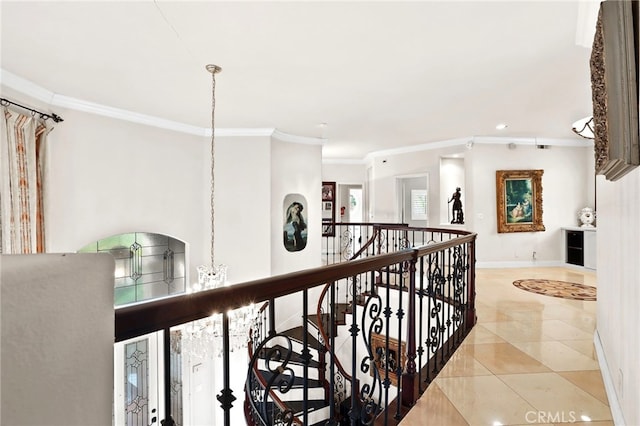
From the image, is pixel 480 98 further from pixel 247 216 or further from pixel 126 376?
pixel 126 376

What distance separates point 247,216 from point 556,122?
5.72 metres

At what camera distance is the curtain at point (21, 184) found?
3.29 meters

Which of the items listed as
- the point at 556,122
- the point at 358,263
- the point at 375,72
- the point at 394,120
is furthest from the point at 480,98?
the point at 358,263

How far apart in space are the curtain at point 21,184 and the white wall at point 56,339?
3.81m

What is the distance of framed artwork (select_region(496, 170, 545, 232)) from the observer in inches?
279

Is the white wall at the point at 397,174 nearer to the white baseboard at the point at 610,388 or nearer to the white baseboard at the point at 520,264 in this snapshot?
the white baseboard at the point at 520,264

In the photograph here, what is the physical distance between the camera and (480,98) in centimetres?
457

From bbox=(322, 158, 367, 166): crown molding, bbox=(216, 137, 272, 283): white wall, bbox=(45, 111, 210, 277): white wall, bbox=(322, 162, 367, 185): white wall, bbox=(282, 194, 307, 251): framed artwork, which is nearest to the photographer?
bbox=(45, 111, 210, 277): white wall

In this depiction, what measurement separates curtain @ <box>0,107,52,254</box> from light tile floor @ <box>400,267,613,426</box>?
400cm

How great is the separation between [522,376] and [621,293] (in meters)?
1.06

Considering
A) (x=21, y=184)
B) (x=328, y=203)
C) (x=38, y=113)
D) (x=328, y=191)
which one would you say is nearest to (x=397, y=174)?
(x=328, y=191)

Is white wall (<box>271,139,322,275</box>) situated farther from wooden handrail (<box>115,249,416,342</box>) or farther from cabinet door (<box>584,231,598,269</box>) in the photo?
cabinet door (<box>584,231,598,269</box>)

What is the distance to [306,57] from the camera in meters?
3.26

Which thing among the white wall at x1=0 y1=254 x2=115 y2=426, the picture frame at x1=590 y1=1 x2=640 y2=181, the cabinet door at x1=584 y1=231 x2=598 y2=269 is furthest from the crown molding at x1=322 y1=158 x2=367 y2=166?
the white wall at x1=0 y1=254 x2=115 y2=426
